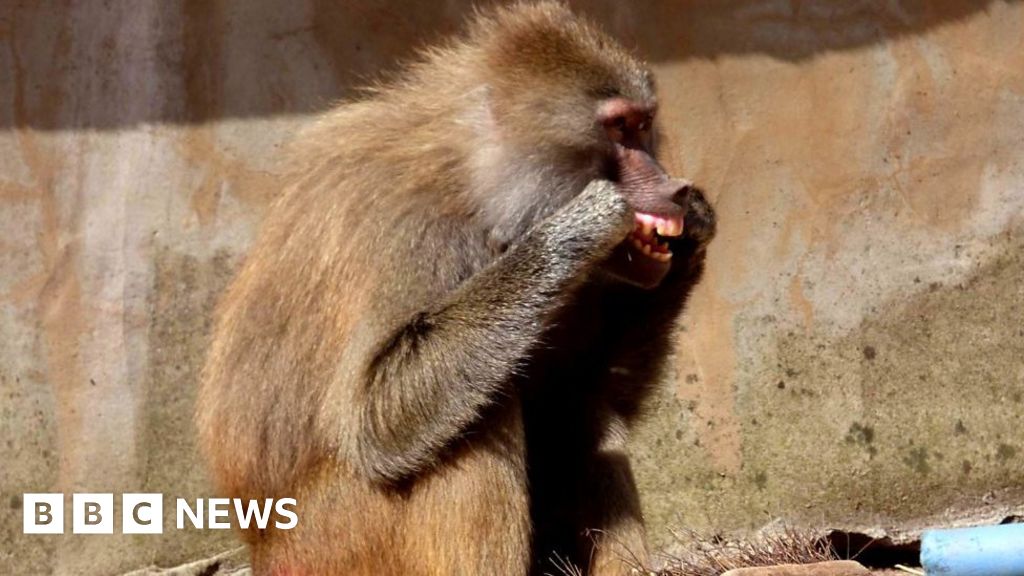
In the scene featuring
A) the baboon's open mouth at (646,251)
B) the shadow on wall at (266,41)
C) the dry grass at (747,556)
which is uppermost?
the shadow on wall at (266,41)

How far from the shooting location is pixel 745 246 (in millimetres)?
5707

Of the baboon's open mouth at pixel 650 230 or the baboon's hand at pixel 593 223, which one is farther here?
the baboon's open mouth at pixel 650 230

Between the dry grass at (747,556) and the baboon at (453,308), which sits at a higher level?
the baboon at (453,308)

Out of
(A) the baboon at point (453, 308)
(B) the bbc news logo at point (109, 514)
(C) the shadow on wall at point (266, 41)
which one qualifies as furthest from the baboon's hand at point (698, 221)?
(B) the bbc news logo at point (109, 514)

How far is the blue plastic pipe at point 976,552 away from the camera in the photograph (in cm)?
409

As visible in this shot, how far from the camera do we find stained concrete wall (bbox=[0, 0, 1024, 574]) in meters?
5.54

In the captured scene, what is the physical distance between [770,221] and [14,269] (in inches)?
110

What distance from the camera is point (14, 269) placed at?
18.0 feet

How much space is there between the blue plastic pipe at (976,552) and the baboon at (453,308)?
87 cm

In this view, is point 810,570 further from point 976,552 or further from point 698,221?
point 698,221

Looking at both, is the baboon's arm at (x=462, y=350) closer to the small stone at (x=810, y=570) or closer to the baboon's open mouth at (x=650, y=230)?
the baboon's open mouth at (x=650, y=230)

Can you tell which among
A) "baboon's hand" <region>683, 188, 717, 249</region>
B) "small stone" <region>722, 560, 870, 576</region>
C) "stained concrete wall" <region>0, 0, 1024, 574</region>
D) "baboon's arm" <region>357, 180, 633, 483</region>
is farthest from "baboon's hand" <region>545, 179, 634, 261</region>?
"stained concrete wall" <region>0, 0, 1024, 574</region>

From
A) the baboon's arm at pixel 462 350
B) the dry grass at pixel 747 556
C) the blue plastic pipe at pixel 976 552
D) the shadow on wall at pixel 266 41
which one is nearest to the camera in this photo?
the baboon's arm at pixel 462 350

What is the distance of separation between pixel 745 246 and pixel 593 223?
6.19ft
